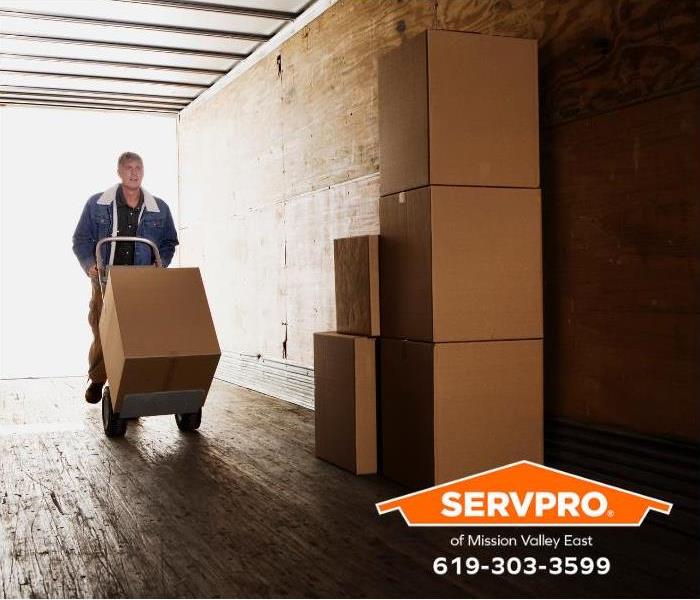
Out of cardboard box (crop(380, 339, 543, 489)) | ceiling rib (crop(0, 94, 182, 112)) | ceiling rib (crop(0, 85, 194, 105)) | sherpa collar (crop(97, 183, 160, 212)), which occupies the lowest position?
cardboard box (crop(380, 339, 543, 489))

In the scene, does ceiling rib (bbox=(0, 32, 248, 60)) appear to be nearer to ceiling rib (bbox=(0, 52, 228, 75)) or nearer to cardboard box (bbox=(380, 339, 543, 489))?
ceiling rib (bbox=(0, 52, 228, 75))

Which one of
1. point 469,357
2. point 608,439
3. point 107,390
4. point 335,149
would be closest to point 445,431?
point 469,357

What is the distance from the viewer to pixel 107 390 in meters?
4.42

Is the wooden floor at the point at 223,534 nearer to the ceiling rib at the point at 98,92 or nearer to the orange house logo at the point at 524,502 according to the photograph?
the orange house logo at the point at 524,502

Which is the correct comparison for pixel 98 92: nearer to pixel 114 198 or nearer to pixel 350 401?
pixel 114 198

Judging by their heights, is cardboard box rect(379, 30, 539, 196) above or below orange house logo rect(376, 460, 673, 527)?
above

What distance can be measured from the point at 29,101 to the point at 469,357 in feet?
20.8

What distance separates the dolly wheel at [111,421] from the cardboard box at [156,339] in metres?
0.20

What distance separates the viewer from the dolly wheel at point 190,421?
454cm

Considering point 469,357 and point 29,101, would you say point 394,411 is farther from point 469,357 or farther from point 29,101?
point 29,101

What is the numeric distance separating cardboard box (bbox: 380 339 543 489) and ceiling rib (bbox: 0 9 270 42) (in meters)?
3.55

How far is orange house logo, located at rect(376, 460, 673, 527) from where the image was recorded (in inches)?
110

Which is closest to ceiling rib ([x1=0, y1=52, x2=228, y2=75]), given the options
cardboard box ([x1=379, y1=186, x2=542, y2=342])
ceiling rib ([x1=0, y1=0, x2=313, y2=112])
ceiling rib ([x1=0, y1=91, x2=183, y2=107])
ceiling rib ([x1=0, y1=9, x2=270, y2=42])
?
ceiling rib ([x1=0, y1=0, x2=313, y2=112])

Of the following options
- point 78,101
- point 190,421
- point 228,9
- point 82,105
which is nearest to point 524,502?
point 190,421
